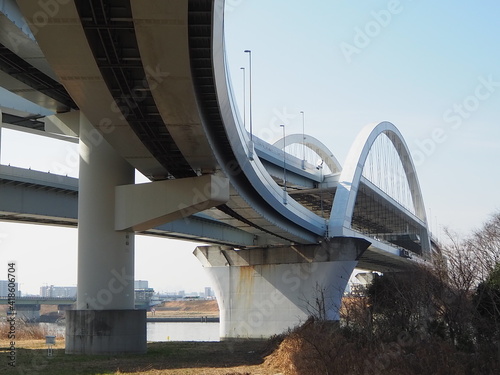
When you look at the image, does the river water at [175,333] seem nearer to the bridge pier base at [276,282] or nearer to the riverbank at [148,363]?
the bridge pier base at [276,282]

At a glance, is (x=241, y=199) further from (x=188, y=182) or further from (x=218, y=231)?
(x=218, y=231)

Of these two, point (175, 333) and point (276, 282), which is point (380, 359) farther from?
point (175, 333)

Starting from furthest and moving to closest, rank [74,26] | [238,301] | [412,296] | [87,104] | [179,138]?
[238,301], [412,296], [179,138], [87,104], [74,26]

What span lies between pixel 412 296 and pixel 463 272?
3.64 metres

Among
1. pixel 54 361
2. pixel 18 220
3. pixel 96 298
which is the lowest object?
pixel 54 361

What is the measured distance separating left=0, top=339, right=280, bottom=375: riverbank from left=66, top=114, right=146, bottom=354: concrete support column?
Result: 1040mm

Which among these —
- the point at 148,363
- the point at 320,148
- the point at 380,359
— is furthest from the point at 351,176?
the point at 380,359

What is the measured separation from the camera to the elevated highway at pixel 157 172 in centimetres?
1338

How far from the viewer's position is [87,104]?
1712cm

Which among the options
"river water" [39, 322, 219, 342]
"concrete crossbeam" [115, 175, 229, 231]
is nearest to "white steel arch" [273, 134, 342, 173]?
"river water" [39, 322, 219, 342]

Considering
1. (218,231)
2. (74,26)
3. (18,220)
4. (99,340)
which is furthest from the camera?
(218,231)

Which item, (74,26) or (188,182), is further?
(188,182)

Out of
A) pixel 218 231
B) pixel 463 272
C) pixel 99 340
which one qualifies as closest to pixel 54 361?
pixel 99 340

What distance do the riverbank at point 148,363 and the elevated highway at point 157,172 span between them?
1.71 m
